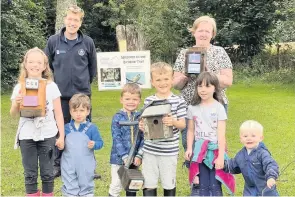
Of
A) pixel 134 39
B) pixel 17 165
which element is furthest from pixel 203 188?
pixel 134 39

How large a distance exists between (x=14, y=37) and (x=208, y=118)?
12.9m

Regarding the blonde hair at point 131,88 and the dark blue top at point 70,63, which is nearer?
the blonde hair at point 131,88

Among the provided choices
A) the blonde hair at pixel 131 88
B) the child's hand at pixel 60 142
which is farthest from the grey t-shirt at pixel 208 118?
the child's hand at pixel 60 142

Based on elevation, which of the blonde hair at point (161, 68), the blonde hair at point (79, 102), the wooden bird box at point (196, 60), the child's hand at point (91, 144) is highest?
the wooden bird box at point (196, 60)

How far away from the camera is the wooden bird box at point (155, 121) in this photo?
4270mm

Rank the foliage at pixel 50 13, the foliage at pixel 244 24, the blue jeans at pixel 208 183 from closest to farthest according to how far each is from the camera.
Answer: the blue jeans at pixel 208 183
the foliage at pixel 244 24
the foliage at pixel 50 13

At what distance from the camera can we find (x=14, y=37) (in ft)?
54.4

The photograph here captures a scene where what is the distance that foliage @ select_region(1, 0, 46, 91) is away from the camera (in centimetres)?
1639

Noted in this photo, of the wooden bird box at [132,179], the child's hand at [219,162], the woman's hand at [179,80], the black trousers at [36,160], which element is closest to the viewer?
the wooden bird box at [132,179]

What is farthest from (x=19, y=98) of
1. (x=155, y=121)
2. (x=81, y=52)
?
(x=81, y=52)

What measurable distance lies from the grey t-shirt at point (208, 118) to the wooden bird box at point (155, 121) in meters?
0.43

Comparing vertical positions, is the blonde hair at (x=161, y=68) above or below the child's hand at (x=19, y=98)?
above

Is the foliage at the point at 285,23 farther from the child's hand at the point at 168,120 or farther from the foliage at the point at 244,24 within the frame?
the child's hand at the point at 168,120

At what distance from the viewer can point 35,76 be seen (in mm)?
4820
